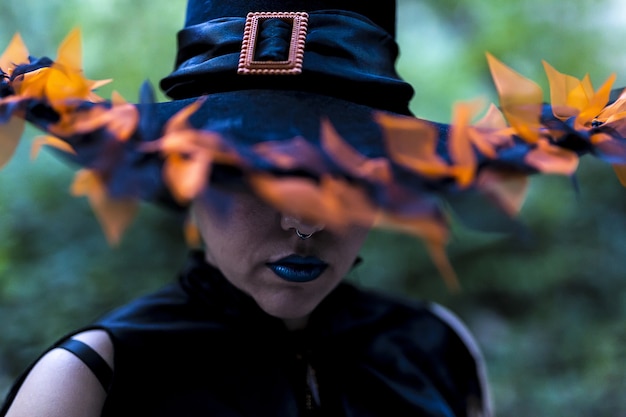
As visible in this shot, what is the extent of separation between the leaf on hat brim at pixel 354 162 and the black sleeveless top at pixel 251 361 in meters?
0.38

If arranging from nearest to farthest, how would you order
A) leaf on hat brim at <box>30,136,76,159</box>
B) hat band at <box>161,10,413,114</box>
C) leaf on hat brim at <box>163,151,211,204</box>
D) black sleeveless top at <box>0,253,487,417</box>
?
leaf on hat brim at <box>163,151,211,204</box>, leaf on hat brim at <box>30,136,76,159</box>, hat band at <box>161,10,413,114</box>, black sleeveless top at <box>0,253,487,417</box>

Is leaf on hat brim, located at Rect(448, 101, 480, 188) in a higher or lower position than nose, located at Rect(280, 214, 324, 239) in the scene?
higher

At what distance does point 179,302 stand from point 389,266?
129 cm

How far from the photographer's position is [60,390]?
80 cm

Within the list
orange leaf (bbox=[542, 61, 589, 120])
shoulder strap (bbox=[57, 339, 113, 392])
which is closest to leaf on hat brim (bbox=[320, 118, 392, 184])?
orange leaf (bbox=[542, 61, 589, 120])

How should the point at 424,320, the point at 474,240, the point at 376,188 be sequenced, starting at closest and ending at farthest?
the point at 376,188
the point at 424,320
the point at 474,240

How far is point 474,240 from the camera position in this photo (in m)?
2.18

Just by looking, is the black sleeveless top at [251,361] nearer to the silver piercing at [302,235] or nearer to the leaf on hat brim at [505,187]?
the silver piercing at [302,235]

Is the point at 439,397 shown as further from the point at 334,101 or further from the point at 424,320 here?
the point at 334,101

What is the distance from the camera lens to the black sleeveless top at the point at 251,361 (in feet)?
2.86

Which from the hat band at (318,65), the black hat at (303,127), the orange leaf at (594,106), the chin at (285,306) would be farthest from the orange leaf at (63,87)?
the orange leaf at (594,106)

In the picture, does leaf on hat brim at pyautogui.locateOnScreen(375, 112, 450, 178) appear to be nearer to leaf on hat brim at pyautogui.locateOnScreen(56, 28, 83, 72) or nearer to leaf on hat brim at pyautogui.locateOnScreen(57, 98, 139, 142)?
leaf on hat brim at pyautogui.locateOnScreen(57, 98, 139, 142)

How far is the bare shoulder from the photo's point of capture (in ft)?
2.57

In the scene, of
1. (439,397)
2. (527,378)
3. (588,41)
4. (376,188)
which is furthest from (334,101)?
(588,41)
